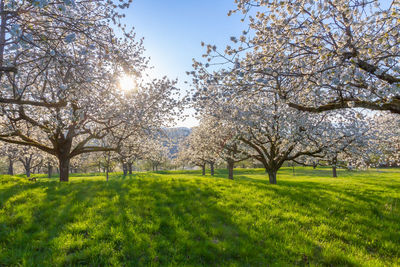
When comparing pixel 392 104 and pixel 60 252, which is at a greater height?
pixel 392 104

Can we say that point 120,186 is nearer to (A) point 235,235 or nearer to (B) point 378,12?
(A) point 235,235

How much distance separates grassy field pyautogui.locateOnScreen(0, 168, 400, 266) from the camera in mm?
4520

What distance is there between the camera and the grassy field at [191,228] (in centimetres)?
452

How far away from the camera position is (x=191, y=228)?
Answer: 573cm

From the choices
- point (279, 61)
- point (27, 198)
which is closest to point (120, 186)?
point (27, 198)

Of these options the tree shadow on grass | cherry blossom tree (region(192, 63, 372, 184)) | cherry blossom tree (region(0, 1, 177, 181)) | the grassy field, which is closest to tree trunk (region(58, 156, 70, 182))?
cherry blossom tree (region(0, 1, 177, 181))

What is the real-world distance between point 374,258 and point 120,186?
9237mm

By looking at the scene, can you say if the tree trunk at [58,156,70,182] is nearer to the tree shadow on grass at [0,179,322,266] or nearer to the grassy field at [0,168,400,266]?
the grassy field at [0,168,400,266]

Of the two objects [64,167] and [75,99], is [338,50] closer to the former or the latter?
[75,99]

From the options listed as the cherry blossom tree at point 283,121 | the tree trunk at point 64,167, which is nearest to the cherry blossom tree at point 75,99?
the tree trunk at point 64,167

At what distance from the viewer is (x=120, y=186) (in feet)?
30.8

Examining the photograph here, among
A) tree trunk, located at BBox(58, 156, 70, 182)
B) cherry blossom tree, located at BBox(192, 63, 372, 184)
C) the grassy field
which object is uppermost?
cherry blossom tree, located at BBox(192, 63, 372, 184)

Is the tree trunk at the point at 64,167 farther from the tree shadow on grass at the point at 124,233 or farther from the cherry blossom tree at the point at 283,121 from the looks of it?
the cherry blossom tree at the point at 283,121

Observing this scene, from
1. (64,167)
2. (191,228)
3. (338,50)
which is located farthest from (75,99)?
(338,50)
